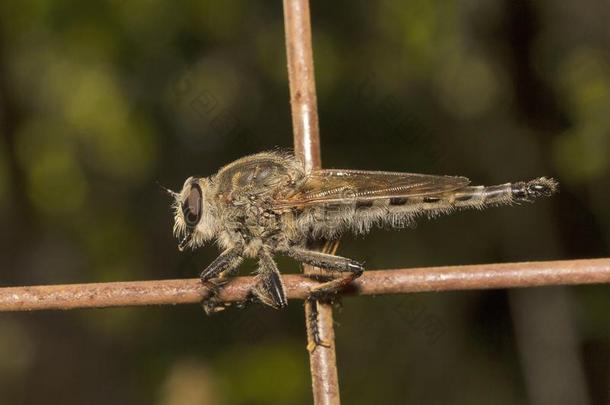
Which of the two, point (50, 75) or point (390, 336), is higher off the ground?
point (50, 75)

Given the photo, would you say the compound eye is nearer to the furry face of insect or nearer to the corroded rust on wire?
the furry face of insect

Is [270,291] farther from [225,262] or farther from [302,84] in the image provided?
[302,84]

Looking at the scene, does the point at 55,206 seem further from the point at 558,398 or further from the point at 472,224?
the point at 558,398

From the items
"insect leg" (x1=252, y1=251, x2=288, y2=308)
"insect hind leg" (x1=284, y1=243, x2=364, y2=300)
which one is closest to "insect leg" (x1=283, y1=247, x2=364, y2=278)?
"insect hind leg" (x1=284, y1=243, x2=364, y2=300)

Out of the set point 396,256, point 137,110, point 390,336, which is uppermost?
point 137,110

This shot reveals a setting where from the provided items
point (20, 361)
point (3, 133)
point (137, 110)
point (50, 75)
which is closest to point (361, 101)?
point (137, 110)

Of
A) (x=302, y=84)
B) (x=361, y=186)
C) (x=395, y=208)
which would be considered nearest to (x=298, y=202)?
(x=361, y=186)

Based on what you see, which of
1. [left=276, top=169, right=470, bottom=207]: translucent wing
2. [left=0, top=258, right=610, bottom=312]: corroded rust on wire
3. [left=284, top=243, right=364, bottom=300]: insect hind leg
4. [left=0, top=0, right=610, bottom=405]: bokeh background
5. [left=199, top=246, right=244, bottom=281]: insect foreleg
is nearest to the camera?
[left=0, top=258, right=610, bottom=312]: corroded rust on wire
